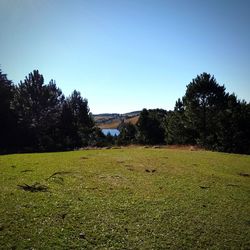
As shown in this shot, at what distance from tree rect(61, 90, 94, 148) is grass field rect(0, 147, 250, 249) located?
29200mm

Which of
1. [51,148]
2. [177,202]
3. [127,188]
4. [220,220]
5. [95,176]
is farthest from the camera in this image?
[51,148]

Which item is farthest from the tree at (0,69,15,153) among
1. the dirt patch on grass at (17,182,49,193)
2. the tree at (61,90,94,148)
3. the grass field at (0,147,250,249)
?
the dirt patch on grass at (17,182,49,193)

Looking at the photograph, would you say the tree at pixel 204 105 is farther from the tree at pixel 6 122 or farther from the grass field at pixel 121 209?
the tree at pixel 6 122

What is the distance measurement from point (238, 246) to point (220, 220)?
1.92 m

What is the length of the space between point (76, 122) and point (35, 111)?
1134 centimetres

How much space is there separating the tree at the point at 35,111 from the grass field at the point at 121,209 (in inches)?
912

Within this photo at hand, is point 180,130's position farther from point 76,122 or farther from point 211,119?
point 76,122

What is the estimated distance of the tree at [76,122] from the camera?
47.7m

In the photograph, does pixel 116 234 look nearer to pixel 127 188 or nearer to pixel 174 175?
pixel 127 188

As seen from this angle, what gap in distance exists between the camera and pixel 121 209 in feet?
36.2

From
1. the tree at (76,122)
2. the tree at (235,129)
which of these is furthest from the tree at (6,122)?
the tree at (235,129)

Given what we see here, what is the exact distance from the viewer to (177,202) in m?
12.2

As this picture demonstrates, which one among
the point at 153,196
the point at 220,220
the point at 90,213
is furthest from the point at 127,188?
the point at 220,220

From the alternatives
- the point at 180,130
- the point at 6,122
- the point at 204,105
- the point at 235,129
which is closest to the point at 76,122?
the point at 6,122
